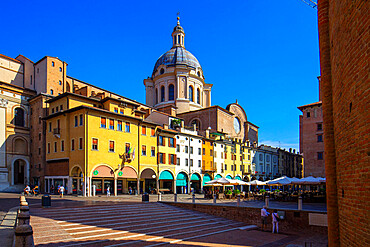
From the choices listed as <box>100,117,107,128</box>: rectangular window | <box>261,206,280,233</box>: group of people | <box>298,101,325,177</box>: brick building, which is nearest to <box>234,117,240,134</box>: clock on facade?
<box>298,101,325,177</box>: brick building

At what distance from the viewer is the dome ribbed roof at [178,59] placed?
7519 centimetres

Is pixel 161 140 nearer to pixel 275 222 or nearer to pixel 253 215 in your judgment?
pixel 253 215

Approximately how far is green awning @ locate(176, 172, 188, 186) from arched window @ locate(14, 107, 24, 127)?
2526 cm

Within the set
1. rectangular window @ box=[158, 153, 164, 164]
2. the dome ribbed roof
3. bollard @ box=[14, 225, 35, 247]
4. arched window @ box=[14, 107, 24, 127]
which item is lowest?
bollard @ box=[14, 225, 35, 247]

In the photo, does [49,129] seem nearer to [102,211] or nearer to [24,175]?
[24,175]

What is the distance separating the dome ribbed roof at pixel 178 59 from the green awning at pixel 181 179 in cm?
3552

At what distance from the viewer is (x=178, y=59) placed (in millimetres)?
75250

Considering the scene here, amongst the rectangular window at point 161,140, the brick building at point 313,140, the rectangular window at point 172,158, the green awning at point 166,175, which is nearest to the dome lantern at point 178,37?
the brick building at point 313,140

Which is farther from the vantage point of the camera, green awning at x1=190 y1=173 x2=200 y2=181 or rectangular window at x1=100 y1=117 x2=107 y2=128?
green awning at x1=190 y1=173 x2=200 y2=181

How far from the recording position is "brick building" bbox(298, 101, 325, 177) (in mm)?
47062

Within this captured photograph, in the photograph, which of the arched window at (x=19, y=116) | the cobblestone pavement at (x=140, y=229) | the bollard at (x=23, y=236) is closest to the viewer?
the bollard at (x=23, y=236)

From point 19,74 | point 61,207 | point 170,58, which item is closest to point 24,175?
point 19,74

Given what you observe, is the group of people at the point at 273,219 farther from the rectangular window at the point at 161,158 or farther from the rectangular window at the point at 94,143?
the rectangular window at the point at 161,158

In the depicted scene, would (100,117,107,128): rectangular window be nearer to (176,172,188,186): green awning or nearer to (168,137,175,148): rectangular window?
(168,137,175,148): rectangular window
